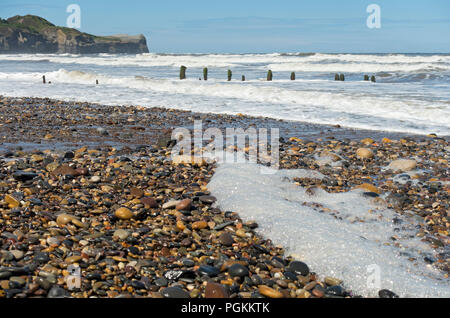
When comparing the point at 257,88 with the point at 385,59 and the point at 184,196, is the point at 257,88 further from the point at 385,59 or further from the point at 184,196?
the point at 385,59

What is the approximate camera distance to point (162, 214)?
4.45 meters

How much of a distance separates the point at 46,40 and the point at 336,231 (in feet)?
450

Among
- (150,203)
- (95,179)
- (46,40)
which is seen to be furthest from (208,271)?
(46,40)

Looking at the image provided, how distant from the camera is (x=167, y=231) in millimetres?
4008

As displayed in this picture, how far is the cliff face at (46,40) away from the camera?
393 ft

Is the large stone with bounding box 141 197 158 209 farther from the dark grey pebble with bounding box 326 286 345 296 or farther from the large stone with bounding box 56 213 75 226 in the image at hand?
the dark grey pebble with bounding box 326 286 345 296

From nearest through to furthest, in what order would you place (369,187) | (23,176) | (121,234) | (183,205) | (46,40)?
(121,234), (183,205), (23,176), (369,187), (46,40)

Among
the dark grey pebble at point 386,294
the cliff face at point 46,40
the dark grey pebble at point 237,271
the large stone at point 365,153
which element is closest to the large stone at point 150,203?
the dark grey pebble at point 237,271

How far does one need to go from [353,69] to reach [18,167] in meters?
35.7

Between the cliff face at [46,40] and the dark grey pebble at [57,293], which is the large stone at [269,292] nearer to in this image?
the dark grey pebble at [57,293]

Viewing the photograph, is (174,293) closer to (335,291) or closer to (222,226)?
(335,291)

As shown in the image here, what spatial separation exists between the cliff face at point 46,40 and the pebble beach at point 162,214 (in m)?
126

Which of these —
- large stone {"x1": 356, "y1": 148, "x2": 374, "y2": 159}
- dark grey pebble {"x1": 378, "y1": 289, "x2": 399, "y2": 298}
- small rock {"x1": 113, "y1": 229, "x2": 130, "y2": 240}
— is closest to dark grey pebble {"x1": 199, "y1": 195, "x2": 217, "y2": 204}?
small rock {"x1": 113, "y1": 229, "x2": 130, "y2": 240}

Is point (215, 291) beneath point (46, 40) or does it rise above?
beneath
